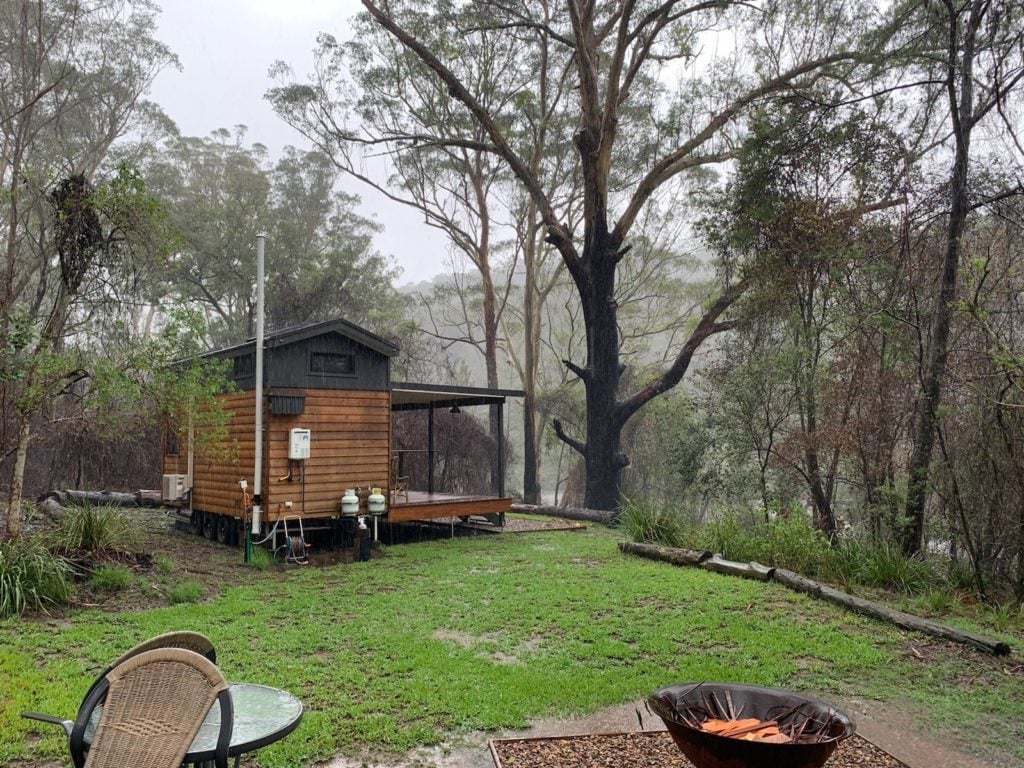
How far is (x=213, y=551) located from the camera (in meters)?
9.91

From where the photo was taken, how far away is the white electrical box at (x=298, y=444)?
983cm

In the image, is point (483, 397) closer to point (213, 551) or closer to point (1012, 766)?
point (213, 551)

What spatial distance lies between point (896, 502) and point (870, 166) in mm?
4453

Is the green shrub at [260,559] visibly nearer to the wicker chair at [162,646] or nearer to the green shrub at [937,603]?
the wicker chair at [162,646]

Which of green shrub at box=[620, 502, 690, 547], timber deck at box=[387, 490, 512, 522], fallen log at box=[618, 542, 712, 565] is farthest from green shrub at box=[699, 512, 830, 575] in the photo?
timber deck at box=[387, 490, 512, 522]

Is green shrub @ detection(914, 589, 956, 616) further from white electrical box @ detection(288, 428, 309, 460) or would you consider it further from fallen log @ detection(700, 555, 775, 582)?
white electrical box @ detection(288, 428, 309, 460)

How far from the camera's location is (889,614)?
6059mm

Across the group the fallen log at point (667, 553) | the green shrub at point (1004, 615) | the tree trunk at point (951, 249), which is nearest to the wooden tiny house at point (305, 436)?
the fallen log at point (667, 553)

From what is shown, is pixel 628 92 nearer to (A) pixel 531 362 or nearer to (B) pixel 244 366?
(A) pixel 531 362

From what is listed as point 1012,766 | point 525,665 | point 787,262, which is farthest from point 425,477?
point 1012,766

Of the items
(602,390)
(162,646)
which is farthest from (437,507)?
(162,646)

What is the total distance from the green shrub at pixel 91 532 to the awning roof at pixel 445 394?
443 centimetres

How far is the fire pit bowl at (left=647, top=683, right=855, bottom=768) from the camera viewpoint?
254 centimetres

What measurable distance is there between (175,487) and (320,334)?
148 inches
